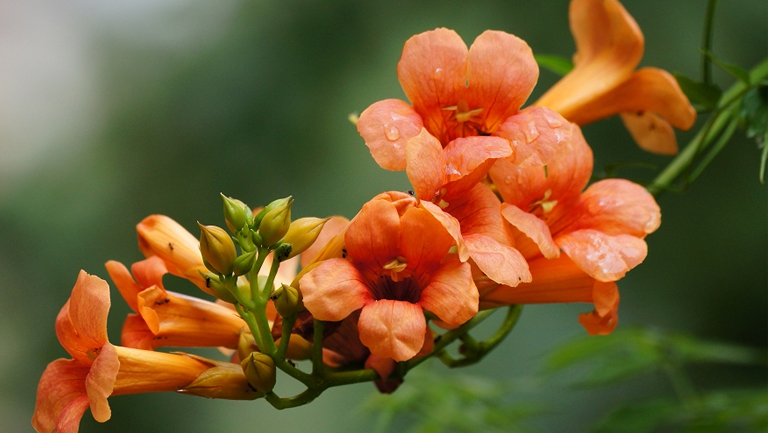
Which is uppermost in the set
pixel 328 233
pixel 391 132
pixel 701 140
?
pixel 391 132

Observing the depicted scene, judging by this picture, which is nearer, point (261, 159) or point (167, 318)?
point (167, 318)

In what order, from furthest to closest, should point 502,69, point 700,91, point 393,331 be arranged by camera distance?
point 700,91 < point 502,69 < point 393,331

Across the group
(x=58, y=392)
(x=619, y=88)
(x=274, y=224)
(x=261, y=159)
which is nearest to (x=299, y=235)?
(x=274, y=224)

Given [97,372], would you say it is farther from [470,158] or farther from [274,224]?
[470,158]

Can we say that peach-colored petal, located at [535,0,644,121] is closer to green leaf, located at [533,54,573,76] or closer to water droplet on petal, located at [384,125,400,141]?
green leaf, located at [533,54,573,76]

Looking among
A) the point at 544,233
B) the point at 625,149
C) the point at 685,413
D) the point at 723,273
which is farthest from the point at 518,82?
the point at 723,273

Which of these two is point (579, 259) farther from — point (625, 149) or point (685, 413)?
point (625, 149)
